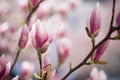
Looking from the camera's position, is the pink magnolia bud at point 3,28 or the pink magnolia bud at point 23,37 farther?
the pink magnolia bud at point 3,28

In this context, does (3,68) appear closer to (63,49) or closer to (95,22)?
(95,22)

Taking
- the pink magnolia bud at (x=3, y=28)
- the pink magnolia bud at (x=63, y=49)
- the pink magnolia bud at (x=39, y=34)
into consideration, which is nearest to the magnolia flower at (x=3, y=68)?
the pink magnolia bud at (x=39, y=34)

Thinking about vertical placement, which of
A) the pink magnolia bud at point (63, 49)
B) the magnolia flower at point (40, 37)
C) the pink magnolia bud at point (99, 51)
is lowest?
the pink magnolia bud at point (63, 49)

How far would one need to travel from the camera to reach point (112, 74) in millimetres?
2654

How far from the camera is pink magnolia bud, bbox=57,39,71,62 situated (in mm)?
1038

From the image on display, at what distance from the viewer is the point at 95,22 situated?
2.31ft

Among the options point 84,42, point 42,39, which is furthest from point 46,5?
point 84,42

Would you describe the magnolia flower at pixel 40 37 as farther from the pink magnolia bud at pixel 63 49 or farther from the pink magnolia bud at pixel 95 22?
the pink magnolia bud at pixel 63 49

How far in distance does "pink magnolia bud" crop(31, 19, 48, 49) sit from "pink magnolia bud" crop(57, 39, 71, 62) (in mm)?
342

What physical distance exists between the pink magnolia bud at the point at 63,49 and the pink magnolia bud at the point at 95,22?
0.33 m

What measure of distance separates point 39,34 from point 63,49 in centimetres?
37

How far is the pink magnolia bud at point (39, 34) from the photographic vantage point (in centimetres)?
68

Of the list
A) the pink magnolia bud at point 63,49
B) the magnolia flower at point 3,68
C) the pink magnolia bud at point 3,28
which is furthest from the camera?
the pink magnolia bud at point 3,28

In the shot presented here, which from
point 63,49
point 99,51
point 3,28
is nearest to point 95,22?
point 99,51
